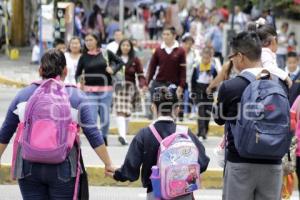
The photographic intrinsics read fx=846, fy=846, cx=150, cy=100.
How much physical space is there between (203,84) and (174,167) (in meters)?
7.63

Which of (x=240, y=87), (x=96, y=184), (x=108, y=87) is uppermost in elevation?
(x=240, y=87)

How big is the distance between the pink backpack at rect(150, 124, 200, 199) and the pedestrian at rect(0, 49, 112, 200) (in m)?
0.49

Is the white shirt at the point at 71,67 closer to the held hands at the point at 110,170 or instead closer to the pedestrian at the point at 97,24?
the held hands at the point at 110,170

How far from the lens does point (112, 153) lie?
11984 mm

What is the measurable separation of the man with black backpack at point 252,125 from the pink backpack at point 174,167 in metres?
0.30

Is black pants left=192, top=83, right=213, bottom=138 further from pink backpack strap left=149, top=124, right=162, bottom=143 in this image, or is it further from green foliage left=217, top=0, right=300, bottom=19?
green foliage left=217, top=0, right=300, bottom=19

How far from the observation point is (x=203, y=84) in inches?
539

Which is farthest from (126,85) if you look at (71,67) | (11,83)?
(11,83)

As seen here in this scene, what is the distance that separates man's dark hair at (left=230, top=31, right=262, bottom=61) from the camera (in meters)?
6.19

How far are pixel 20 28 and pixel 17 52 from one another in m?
2.59

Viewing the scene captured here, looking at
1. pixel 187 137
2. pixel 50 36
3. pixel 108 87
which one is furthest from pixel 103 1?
pixel 187 137

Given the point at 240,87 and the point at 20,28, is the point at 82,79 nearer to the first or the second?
the point at 240,87

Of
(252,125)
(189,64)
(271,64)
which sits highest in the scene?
(271,64)

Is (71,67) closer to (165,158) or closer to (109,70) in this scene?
(109,70)
